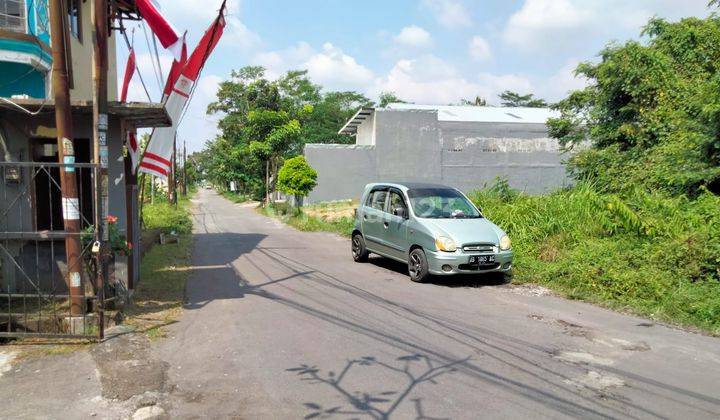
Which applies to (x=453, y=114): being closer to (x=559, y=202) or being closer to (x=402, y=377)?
(x=559, y=202)

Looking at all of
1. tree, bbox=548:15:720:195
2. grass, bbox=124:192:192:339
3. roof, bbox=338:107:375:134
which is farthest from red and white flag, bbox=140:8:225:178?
roof, bbox=338:107:375:134

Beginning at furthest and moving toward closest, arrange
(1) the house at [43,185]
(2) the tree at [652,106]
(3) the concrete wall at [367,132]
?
(3) the concrete wall at [367,132] < (2) the tree at [652,106] < (1) the house at [43,185]

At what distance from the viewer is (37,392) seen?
15.3 ft

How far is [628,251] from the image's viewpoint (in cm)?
933

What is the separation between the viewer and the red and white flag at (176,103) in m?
9.05

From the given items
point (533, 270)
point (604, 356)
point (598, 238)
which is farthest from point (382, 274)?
point (604, 356)

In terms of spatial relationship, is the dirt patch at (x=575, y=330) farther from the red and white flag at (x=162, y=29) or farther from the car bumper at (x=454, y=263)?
the red and white flag at (x=162, y=29)

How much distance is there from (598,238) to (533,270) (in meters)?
1.61

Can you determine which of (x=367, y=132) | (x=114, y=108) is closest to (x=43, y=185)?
(x=114, y=108)

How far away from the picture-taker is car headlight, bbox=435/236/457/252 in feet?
30.1

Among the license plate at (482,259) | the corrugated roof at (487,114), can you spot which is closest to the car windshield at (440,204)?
the license plate at (482,259)

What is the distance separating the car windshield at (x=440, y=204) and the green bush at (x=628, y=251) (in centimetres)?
152

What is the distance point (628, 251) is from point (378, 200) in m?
4.96

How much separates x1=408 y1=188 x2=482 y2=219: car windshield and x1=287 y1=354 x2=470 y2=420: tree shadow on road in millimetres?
4907
